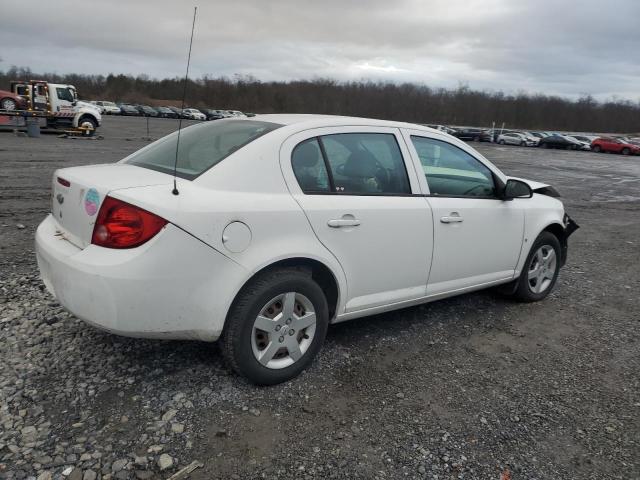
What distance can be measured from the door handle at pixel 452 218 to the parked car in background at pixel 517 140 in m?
48.2

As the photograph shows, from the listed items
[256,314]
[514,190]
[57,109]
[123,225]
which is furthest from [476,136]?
[123,225]

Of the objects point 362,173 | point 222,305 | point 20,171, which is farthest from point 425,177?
point 20,171

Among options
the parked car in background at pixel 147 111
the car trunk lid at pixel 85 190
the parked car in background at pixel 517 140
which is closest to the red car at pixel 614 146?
the parked car in background at pixel 517 140

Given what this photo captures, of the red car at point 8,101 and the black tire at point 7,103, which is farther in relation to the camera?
the black tire at point 7,103

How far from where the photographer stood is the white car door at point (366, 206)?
3.08 m

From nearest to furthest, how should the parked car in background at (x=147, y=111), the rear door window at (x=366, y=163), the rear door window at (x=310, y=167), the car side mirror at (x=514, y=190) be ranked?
the rear door window at (x=310, y=167)
the rear door window at (x=366, y=163)
the car side mirror at (x=514, y=190)
the parked car in background at (x=147, y=111)

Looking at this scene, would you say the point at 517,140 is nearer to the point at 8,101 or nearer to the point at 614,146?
the point at 614,146

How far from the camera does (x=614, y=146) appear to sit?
42.6 meters

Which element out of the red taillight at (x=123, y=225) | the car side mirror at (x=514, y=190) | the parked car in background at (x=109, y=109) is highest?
the parked car in background at (x=109, y=109)

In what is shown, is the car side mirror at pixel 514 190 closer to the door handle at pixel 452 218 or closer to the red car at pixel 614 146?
the door handle at pixel 452 218

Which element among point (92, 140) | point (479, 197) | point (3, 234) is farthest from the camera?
point (92, 140)

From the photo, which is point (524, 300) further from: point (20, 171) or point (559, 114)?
point (559, 114)

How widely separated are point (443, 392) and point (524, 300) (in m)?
2.06

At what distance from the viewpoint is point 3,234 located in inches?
238
